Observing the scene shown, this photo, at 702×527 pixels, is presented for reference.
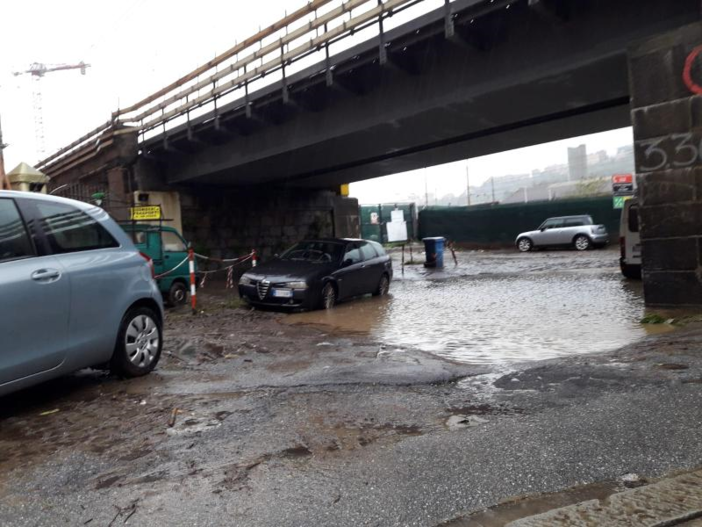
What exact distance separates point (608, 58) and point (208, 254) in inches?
601

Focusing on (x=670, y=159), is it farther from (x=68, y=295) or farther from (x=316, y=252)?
(x=68, y=295)

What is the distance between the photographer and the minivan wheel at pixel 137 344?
17.7 ft

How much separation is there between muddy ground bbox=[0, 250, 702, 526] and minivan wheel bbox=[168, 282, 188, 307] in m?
7.19

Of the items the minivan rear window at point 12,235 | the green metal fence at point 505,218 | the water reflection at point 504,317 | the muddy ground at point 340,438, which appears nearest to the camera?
the muddy ground at point 340,438

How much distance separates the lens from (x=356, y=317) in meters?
10.5

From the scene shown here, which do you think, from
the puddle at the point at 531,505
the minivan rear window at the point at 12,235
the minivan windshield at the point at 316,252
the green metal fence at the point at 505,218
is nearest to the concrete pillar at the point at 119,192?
the minivan windshield at the point at 316,252

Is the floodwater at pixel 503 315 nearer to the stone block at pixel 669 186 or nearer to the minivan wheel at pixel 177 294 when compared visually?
the stone block at pixel 669 186

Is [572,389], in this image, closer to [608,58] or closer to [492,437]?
[492,437]

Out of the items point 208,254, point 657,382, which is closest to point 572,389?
point 657,382

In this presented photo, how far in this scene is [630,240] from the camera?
44.2 ft

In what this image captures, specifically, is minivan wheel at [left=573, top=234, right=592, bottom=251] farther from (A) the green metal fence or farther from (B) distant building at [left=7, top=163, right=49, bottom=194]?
(B) distant building at [left=7, top=163, right=49, bottom=194]

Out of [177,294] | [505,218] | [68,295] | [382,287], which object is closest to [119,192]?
[177,294]

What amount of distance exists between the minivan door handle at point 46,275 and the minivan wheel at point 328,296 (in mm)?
7047

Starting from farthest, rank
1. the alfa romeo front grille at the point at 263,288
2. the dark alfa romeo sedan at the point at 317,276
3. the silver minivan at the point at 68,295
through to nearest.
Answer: the alfa romeo front grille at the point at 263,288 < the dark alfa romeo sedan at the point at 317,276 < the silver minivan at the point at 68,295
